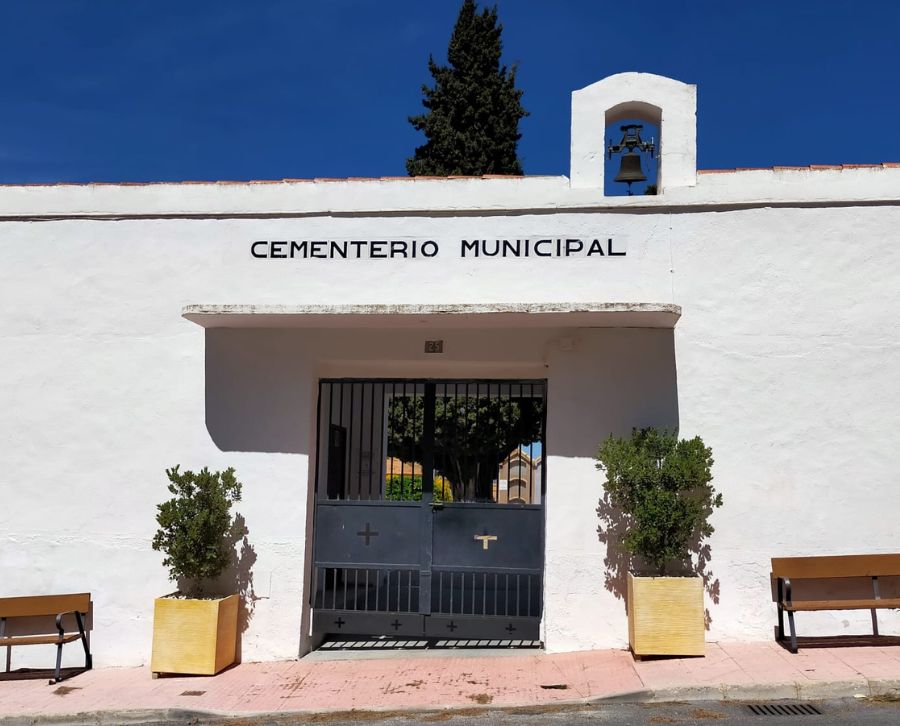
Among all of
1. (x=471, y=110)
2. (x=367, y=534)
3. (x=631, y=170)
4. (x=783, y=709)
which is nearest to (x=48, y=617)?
(x=367, y=534)

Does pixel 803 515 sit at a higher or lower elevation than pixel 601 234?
lower

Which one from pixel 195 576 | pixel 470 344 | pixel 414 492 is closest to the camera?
pixel 195 576

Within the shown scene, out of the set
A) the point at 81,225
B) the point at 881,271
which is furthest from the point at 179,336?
the point at 881,271

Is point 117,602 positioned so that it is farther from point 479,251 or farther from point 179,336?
point 479,251

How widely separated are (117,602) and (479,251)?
197 inches

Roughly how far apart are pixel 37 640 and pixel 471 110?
14060 mm

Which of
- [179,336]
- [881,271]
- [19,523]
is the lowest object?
[19,523]

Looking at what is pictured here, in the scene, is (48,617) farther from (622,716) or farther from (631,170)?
(631,170)

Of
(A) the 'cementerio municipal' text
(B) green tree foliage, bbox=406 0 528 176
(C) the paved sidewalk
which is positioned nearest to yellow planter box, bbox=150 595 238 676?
(C) the paved sidewalk

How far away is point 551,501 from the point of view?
855 cm

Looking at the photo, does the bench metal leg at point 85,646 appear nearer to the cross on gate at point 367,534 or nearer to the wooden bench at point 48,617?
the wooden bench at point 48,617

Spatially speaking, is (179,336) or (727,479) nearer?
(727,479)

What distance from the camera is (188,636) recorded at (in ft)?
26.7

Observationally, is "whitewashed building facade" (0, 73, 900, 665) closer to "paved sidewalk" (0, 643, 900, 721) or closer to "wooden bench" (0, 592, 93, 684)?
"wooden bench" (0, 592, 93, 684)
